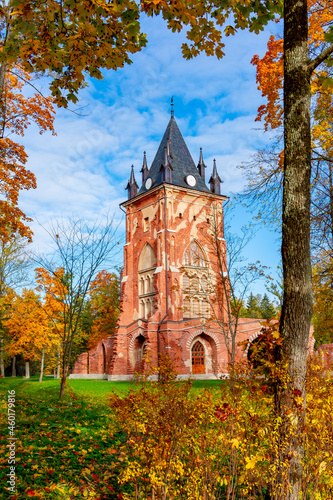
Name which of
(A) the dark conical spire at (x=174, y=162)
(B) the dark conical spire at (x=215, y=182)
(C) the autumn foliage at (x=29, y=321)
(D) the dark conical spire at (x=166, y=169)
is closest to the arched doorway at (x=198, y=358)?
(C) the autumn foliage at (x=29, y=321)

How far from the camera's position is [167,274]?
29719 mm

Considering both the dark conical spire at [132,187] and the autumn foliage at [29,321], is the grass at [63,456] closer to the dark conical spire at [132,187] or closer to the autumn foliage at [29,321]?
the autumn foliage at [29,321]

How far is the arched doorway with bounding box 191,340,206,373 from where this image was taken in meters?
29.1

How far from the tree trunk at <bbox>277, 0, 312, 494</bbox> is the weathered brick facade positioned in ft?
75.1

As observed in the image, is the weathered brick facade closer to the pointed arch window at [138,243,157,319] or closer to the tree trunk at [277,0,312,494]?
the pointed arch window at [138,243,157,319]

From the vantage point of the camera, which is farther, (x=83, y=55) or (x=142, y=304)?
(x=142, y=304)

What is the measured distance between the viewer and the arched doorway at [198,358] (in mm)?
29094

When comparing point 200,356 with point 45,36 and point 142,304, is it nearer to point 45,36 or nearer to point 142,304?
point 142,304

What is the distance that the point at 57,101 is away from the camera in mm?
5613

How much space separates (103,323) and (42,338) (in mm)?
13462

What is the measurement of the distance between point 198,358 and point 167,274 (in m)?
6.44

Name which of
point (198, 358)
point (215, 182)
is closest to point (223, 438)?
point (198, 358)

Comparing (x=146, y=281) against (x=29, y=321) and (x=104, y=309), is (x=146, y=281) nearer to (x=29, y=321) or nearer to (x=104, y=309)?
(x=104, y=309)

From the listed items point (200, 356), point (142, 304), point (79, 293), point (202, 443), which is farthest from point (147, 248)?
point (202, 443)
